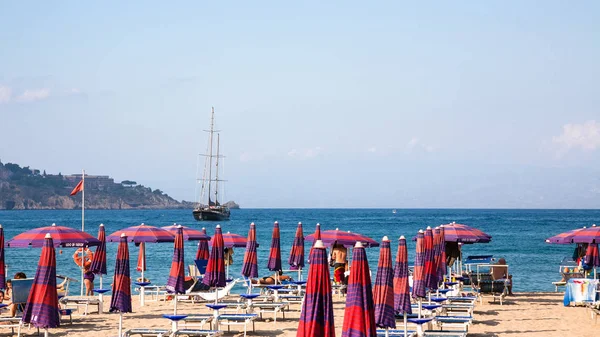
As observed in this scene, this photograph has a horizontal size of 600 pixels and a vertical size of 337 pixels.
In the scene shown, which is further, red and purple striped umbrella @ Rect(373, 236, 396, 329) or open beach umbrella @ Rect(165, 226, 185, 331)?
open beach umbrella @ Rect(165, 226, 185, 331)

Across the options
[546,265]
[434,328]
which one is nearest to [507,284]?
[434,328]

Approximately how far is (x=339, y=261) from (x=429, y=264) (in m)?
6.67

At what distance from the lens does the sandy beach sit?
1688cm

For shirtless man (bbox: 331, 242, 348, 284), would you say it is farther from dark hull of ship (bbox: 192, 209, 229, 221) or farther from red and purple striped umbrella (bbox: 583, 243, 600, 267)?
dark hull of ship (bbox: 192, 209, 229, 221)

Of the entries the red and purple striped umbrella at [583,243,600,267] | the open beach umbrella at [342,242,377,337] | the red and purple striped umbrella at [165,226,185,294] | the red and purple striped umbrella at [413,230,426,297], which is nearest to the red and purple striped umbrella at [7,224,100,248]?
the red and purple striped umbrella at [165,226,185,294]

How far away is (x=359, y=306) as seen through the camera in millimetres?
10609

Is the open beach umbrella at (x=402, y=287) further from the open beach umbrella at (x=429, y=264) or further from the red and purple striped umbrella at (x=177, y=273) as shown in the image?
the red and purple striped umbrella at (x=177, y=273)

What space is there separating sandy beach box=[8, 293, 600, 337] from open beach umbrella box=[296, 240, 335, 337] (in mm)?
6360

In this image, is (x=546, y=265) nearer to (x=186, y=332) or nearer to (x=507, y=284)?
(x=507, y=284)

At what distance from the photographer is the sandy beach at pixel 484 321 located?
55.4ft

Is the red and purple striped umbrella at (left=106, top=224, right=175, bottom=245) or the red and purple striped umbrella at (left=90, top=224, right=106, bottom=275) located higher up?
the red and purple striped umbrella at (left=106, top=224, right=175, bottom=245)

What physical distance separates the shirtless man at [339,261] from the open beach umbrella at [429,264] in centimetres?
636

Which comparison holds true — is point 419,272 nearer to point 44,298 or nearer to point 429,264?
point 429,264

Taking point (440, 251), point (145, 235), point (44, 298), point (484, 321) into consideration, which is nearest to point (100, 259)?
point (145, 235)
